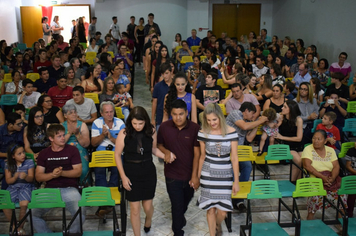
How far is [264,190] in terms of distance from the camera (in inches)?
163

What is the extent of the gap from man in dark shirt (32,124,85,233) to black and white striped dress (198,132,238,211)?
57.9 inches

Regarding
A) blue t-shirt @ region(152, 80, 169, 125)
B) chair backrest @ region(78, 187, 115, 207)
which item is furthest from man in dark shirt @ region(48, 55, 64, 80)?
chair backrest @ region(78, 187, 115, 207)

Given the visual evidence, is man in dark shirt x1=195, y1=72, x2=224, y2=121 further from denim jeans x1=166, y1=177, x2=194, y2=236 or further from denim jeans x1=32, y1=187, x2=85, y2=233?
denim jeans x1=32, y1=187, x2=85, y2=233

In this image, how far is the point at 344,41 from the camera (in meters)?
9.82

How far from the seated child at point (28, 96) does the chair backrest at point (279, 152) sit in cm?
432

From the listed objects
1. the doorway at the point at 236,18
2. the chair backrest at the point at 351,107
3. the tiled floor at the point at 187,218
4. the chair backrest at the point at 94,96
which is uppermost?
the doorway at the point at 236,18

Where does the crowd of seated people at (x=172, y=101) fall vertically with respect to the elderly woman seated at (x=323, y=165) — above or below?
above

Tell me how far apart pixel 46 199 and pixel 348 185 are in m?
3.43

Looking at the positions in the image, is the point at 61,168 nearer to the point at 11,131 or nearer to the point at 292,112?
the point at 11,131

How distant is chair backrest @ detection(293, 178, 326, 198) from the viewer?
4180 millimetres

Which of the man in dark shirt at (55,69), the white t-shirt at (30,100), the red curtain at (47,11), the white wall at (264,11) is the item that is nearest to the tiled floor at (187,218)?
the white t-shirt at (30,100)

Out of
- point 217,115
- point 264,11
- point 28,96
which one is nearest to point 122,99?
point 28,96

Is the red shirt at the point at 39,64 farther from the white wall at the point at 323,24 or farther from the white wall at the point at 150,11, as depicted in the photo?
the white wall at the point at 323,24

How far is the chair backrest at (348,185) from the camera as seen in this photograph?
14.6 feet
